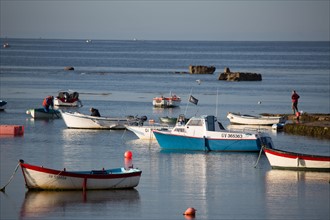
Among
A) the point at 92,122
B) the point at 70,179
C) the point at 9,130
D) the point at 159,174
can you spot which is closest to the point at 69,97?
the point at 92,122

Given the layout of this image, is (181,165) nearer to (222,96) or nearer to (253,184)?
(253,184)

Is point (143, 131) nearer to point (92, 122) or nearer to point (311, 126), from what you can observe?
point (92, 122)

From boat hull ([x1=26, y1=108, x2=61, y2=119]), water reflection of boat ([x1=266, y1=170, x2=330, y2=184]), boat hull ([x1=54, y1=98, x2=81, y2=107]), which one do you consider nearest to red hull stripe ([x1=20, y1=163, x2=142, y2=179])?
water reflection of boat ([x1=266, y1=170, x2=330, y2=184])

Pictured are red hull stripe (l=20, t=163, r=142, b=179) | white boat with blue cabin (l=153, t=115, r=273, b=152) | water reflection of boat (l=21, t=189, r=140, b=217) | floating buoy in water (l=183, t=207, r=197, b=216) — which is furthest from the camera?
white boat with blue cabin (l=153, t=115, r=273, b=152)

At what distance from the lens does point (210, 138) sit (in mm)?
44219

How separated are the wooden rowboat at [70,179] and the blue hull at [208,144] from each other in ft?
34.8

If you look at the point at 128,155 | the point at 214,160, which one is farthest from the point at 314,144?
the point at 128,155

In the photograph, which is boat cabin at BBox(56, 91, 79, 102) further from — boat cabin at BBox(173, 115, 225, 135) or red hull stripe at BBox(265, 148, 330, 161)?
red hull stripe at BBox(265, 148, 330, 161)

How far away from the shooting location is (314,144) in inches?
1877

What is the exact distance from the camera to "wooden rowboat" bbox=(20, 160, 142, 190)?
107 feet

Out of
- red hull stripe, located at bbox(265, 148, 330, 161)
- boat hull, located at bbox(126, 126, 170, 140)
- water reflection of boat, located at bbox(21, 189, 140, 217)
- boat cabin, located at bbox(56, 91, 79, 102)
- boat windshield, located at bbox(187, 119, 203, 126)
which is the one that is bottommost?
water reflection of boat, located at bbox(21, 189, 140, 217)

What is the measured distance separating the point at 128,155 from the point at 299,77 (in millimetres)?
73574

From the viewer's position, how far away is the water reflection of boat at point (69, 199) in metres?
31.6

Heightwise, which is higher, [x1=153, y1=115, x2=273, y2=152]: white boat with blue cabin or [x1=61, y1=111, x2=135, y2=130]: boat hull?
[x1=61, y1=111, x2=135, y2=130]: boat hull
